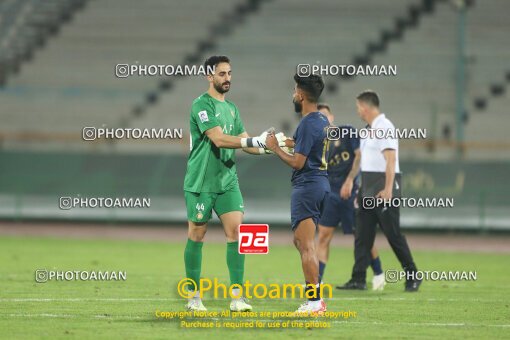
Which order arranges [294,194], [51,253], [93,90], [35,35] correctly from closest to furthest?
[294,194] < [51,253] < [93,90] < [35,35]

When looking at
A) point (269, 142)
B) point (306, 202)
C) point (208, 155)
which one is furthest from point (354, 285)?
point (269, 142)

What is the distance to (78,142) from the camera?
1062 inches

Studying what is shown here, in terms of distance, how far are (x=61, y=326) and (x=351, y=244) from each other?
537 inches

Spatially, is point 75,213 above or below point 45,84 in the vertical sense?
below

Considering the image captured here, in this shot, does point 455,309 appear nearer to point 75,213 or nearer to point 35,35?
point 75,213

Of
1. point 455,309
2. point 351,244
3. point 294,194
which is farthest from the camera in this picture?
point 351,244

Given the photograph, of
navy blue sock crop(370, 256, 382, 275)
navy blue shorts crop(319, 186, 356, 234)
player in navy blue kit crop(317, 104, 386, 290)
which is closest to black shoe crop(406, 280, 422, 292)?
navy blue sock crop(370, 256, 382, 275)

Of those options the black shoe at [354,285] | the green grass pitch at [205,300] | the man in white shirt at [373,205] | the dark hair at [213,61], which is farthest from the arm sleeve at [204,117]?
the black shoe at [354,285]

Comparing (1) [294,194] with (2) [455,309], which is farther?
(2) [455,309]

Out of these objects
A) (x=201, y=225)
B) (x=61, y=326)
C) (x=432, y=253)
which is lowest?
(x=61, y=326)

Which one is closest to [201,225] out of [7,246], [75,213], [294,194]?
[294,194]

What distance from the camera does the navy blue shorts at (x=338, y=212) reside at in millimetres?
14344

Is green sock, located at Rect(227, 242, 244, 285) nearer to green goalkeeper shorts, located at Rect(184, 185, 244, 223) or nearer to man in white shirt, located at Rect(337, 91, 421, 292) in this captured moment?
green goalkeeper shorts, located at Rect(184, 185, 244, 223)

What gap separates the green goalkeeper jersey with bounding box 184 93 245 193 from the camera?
36.4ft
